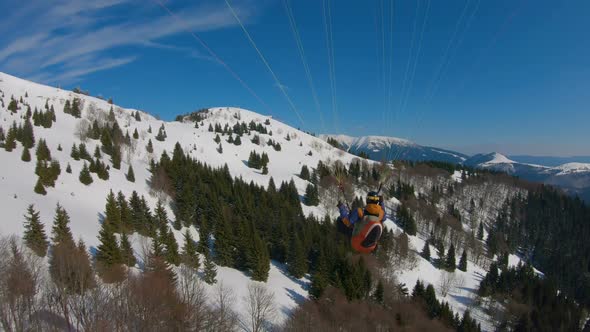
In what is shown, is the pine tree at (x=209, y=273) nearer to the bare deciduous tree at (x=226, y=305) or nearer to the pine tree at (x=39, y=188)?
the bare deciduous tree at (x=226, y=305)

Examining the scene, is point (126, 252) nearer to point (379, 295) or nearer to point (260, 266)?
point (260, 266)

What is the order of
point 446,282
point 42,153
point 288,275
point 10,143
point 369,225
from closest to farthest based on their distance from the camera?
1. point 369,225
2. point 288,275
3. point 42,153
4. point 10,143
5. point 446,282

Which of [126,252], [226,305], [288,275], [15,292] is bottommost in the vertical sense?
[288,275]

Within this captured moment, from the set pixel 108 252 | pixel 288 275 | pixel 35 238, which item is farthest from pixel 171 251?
pixel 288 275

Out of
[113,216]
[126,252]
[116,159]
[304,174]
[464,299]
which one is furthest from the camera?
[304,174]

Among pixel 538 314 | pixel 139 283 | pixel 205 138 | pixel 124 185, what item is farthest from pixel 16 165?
pixel 538 314

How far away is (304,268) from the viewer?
139 ft

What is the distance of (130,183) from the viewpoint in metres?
56.0

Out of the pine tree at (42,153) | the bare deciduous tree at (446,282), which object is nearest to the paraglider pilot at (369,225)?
the bare deciduous tree at (446,282)

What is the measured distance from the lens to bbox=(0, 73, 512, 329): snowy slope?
117 feet

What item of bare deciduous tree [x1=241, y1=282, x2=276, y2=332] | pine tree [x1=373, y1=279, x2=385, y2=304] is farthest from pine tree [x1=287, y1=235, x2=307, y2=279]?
pine tree [x1=373, y1=279, x2=385, y2=304]

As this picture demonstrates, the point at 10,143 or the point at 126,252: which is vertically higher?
the point at 10,143

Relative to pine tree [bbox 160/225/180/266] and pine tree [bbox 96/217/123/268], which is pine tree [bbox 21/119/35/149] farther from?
pine tree [bbox 96/217/123/268]

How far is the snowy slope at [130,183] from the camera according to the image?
117 ft
